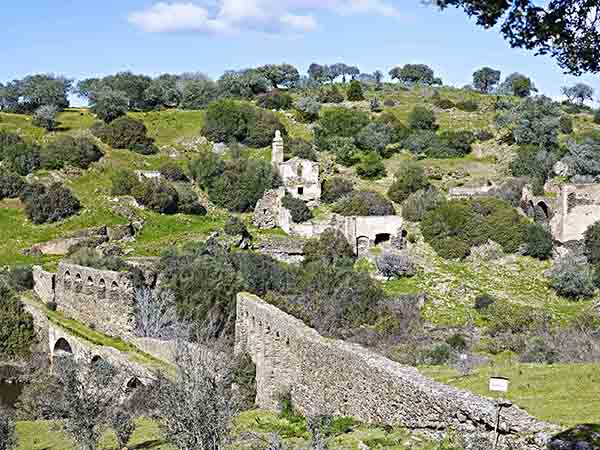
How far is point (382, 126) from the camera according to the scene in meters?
71.1

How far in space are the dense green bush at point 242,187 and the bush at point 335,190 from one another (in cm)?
328

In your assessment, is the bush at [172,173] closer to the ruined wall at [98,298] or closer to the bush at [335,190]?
the bush at [335,190]

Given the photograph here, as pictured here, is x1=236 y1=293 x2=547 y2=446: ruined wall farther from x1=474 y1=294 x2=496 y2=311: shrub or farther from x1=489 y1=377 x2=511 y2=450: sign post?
x1=474 y1=294 x2=496 y2=311: shrub

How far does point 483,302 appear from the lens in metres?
39.2

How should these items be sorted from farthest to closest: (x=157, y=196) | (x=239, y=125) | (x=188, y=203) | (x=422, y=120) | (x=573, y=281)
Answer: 1. (x=422, y=120)
2. (x=239, y=125)
3. (x=188, y=203)
4. (x=157, y=196)
5. (x=573, y=281)

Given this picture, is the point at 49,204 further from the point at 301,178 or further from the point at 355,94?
the point at 355,94

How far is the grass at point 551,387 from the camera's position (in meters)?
12.0

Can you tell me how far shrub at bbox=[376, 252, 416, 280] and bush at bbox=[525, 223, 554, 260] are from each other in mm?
6412

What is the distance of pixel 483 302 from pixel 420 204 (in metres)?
13.2

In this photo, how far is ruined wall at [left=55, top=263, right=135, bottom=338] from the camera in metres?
31.0

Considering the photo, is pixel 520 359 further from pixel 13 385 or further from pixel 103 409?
pixel 13 385

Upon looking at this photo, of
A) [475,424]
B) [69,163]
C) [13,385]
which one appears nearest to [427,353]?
[475,424]

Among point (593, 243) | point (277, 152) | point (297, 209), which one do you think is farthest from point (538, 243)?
point (277, 152)

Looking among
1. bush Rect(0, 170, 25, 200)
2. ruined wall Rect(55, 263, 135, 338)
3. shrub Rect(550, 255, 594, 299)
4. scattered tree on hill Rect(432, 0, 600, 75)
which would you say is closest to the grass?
scattered tree on hill Rect(432, 0, 600, 75)
